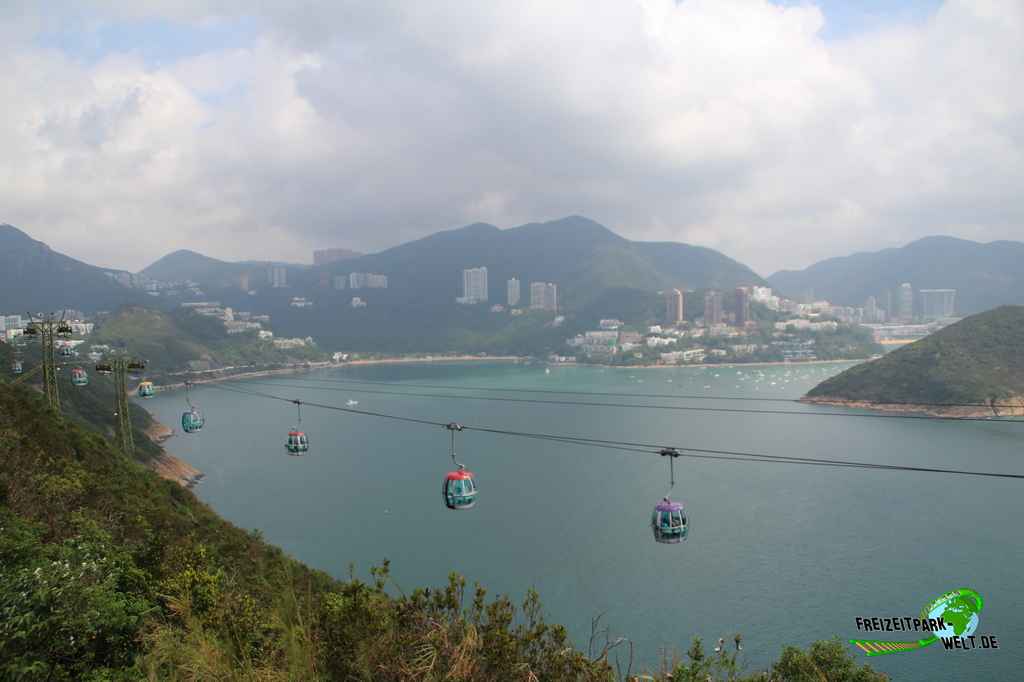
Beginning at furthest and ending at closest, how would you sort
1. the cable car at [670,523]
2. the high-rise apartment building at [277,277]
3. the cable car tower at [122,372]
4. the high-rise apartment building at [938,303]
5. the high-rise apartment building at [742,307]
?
1. the high-rise apartment building at [277,277]
2. the high-rise apartment building at [938,303]
3. the high-rise apartment building at [742,307]
4. the cable car tower at [122,372]
5. the cable car at [670,523]

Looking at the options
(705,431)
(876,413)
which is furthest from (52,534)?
(876,413)

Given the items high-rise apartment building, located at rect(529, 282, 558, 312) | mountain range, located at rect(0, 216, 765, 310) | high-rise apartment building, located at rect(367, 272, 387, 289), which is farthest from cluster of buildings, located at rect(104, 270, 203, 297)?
high-rise apartment building, located at rect(529, 282, 558, 312)

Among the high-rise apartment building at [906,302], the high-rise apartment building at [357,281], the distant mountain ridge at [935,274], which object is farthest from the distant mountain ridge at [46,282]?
the distant mountain ridge at [935,274]

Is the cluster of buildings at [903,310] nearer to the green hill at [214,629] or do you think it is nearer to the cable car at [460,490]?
the cable car at [460,490]

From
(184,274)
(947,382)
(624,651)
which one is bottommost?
(624,651)

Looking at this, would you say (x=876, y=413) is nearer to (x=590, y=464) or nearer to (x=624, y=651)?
(x=590, y=464)

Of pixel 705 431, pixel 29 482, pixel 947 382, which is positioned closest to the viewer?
pixel 29 482
